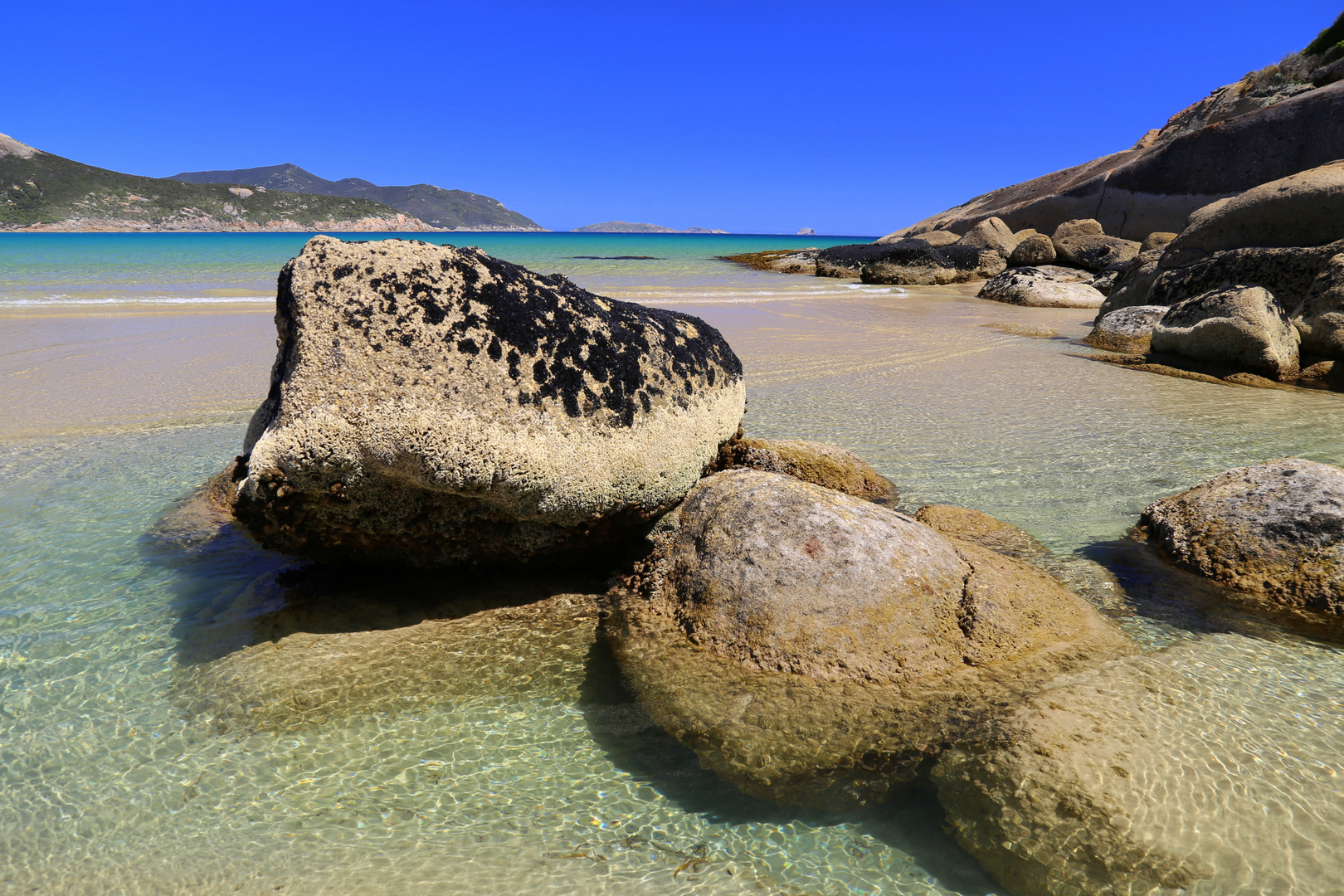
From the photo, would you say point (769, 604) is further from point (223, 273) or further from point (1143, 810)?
point (223, 273)

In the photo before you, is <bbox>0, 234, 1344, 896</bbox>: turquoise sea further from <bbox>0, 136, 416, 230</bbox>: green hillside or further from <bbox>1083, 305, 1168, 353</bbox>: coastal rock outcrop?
<bbox>0, 136, 416, 230</bbox>: green hillside

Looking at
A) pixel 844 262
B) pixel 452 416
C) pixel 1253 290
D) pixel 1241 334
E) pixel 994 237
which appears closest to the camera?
pixel 452 416

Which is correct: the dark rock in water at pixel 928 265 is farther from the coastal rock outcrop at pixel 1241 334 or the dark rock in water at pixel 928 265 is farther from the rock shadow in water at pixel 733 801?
the rock shadow in water at pixel 733 801

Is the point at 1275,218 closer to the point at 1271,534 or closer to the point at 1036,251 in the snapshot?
the point at 1271,534

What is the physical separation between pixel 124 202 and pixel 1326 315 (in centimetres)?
11763

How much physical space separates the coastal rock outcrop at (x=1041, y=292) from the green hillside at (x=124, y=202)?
108 m

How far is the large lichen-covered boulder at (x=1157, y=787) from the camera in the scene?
1921 millimetres

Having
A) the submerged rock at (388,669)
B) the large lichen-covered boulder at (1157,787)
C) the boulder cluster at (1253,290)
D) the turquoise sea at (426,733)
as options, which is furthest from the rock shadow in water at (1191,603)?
the boulder cluster at (1253,290)

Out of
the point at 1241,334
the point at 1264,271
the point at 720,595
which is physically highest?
the point at 1264,271

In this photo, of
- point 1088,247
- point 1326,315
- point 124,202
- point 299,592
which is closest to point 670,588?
point 299,592

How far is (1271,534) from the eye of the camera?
353 cm

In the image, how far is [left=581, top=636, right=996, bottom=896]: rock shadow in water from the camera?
200 cm

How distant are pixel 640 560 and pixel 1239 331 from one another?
8107 mm

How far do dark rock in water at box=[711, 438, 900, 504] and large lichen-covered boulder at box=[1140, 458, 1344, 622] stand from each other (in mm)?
1472
